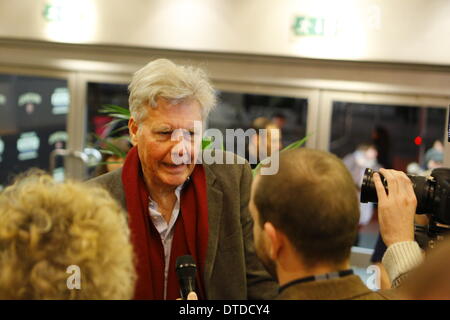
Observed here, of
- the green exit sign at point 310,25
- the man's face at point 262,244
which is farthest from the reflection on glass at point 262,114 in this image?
the man's face at point 262,244

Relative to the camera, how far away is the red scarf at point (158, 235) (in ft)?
6.23

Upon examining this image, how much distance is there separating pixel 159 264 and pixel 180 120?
463 millimetres

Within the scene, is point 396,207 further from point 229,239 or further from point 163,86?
point 163,86

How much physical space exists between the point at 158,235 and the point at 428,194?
84 cm

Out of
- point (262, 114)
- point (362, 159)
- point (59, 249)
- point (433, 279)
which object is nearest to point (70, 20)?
point (262, 114)

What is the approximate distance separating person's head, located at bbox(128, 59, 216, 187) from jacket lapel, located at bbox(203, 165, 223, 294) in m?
0.09

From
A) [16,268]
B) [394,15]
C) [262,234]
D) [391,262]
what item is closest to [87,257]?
[16,268]

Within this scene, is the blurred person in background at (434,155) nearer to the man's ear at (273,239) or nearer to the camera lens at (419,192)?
the camera lens at (419,192)

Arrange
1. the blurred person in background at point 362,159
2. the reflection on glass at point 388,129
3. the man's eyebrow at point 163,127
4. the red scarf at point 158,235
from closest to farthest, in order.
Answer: the red scarf at point 158,235, the man's eyebrow at point 163,127, the reflection on glass at point 388,129, the blurred person in background at point 362,159

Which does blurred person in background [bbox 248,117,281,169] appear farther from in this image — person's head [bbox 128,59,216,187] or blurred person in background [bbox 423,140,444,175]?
person's head [bbox 128,59,216,187]

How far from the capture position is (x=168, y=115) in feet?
6.57

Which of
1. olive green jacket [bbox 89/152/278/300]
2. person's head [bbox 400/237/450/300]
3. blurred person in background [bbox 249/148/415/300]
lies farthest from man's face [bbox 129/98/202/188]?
person's head [bbox 400/237/450/300]

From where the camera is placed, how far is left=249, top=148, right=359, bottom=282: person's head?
1.25m
